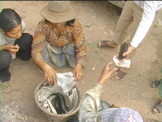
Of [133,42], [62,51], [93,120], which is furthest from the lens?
[62,51]

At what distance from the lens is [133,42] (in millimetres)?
1689

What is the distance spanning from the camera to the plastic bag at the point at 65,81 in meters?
1.85

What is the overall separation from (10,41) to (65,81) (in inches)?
28.9

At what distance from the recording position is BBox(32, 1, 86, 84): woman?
1810 millimetres

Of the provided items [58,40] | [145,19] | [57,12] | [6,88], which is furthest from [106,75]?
[6,88]

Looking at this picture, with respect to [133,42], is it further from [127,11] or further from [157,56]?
[157,56]

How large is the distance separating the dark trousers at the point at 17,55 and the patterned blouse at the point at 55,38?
22 centimetres

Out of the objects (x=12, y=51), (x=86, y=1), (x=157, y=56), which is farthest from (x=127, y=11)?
(x=86, y=1)

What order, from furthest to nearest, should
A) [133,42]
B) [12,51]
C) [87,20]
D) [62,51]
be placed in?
[87,20] < [62,51] < [12,51] < [133,42]

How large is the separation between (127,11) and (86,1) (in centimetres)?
149

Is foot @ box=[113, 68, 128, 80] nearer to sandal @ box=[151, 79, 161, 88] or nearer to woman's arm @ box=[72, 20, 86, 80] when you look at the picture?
sandal @ box=[151, 79, 161, 88]

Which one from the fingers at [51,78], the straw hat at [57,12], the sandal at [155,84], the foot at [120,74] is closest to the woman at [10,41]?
the straw hat at [57,12]

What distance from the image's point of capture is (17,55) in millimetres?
2438

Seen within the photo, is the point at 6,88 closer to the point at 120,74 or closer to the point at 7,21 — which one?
the point at 7,21
